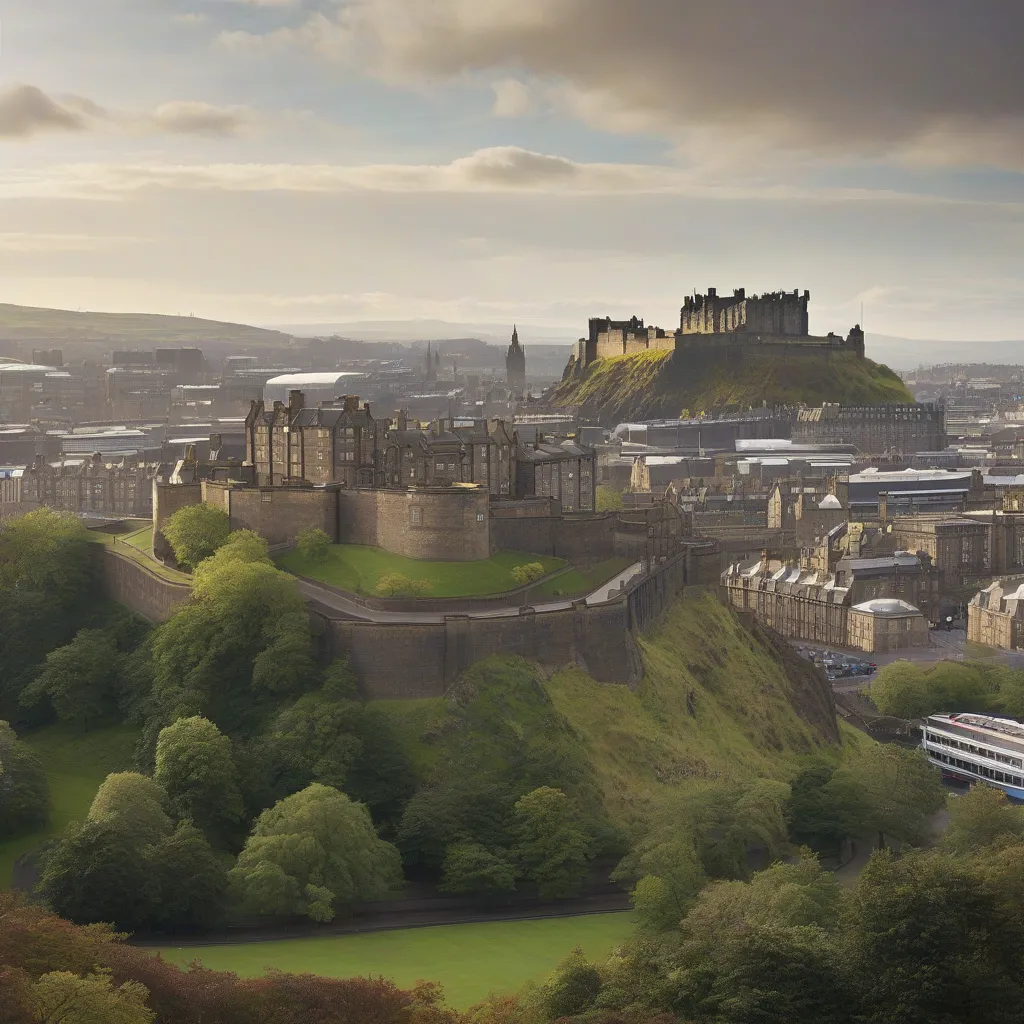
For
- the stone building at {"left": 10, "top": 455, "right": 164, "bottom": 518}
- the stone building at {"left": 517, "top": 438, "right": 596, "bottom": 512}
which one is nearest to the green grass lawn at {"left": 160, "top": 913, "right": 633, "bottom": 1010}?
the stone building at {"left": 517, "top": 438, "right": 596, "bottom": 512}

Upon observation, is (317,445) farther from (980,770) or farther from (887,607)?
(887,607)

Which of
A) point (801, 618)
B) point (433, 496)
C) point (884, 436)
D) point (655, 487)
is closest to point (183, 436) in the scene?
point (655, 487)

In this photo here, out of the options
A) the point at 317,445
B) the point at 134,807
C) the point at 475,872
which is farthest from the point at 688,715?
the point at 134,807

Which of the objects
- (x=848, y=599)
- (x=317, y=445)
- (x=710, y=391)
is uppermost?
(x=710, y=391)

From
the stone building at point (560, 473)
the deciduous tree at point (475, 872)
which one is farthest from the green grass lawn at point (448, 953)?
the stone building at point (560, 473)

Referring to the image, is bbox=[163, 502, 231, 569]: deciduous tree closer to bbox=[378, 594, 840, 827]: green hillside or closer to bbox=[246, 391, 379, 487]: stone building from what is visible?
bbox=[246, 391, 379, 487]: stone building

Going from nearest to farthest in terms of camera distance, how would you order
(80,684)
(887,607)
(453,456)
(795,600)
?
(80,684) < (453,456) < (887,607) < (795,600)

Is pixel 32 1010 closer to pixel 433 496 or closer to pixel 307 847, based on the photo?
pixel 307 847
